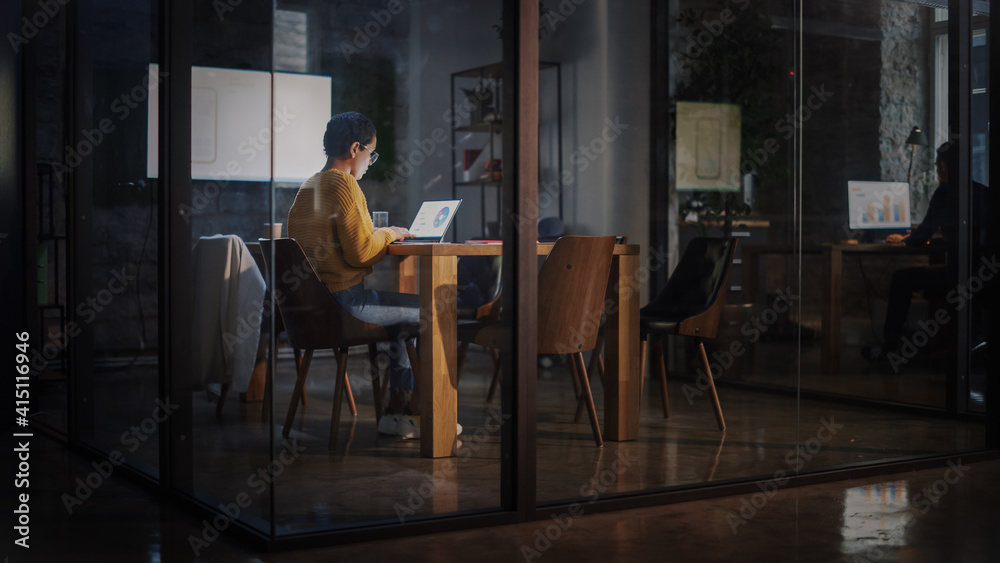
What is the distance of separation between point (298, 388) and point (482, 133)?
1.05 meters

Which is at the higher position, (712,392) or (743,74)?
Result: (743,74)

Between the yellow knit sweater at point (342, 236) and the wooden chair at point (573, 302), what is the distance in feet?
1.65

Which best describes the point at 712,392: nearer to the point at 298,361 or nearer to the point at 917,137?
the point at 917,137

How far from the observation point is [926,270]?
4285 mm

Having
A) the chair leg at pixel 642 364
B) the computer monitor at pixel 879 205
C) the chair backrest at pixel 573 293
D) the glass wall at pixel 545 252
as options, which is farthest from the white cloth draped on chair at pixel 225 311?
the computer monitor at pixel 879 205

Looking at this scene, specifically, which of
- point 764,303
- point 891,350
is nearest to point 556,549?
point 764,303

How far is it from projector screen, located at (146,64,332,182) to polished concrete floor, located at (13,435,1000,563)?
1.06 meters

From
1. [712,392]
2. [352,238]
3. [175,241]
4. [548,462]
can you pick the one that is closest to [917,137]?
[712,392]

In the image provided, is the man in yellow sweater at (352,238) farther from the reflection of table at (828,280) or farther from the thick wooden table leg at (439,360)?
the reflection of table at (828,280)

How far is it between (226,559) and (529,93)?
158 centimetres

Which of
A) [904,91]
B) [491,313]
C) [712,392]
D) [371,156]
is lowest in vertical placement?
[712,392]

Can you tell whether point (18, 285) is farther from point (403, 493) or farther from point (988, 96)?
point (988, 96)

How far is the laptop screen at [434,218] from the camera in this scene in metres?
3.44

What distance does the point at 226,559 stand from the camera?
264 cm
